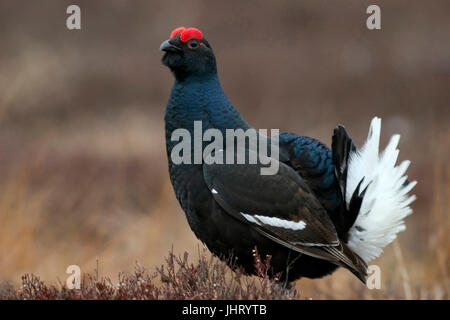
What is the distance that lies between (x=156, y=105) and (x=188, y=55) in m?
7.54

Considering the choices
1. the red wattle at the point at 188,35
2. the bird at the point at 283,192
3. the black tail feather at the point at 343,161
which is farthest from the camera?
the red wattle at the point at 188,35

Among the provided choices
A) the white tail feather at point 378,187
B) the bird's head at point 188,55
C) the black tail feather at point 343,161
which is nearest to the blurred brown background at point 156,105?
the white tail feather at point 378,187

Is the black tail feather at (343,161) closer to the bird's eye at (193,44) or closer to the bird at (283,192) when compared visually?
the bird at (283,192)

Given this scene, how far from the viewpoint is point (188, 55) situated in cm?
346

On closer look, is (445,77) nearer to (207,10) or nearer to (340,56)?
(340,56)

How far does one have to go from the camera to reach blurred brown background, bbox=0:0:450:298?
614cm

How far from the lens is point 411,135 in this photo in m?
10.6

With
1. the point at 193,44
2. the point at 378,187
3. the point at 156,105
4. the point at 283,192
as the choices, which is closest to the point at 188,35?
the point at 193,44

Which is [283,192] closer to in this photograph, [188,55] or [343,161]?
[343,161]

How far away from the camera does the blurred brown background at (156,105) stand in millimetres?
6145

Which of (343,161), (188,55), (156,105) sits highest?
(156,105)

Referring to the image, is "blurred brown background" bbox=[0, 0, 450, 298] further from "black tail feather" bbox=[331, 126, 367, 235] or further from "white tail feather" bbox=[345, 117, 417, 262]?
"black tail feather" bbox=[331, 126, 367, 235]

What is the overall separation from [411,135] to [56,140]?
219 inches
